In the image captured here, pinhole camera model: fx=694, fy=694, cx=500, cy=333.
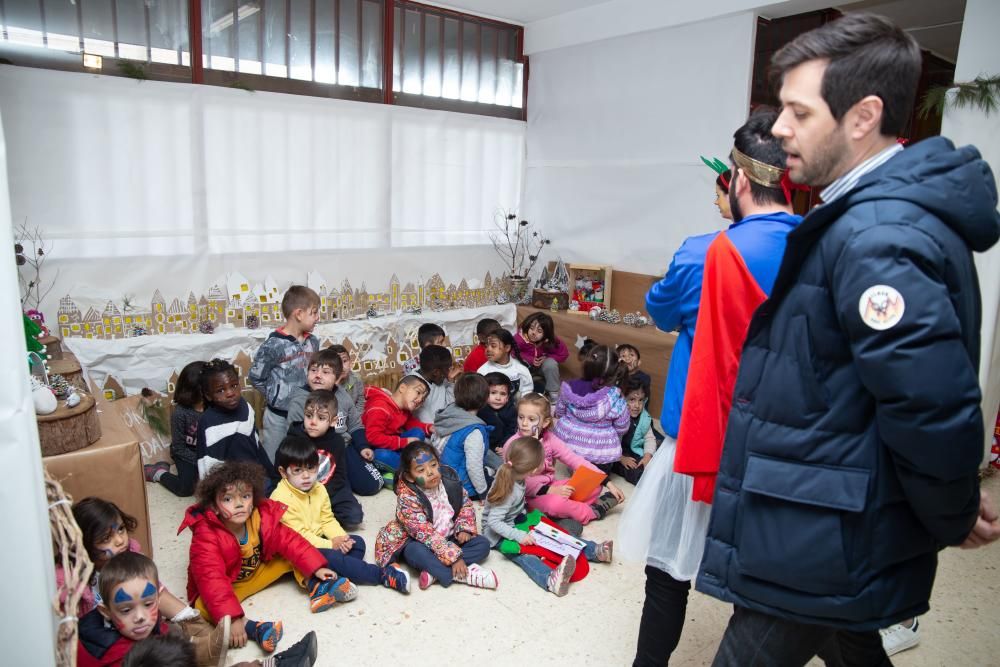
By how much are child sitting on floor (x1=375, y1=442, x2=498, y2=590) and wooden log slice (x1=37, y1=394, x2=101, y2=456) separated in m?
1.03

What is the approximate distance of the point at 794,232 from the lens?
1.07 m

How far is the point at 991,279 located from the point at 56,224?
14.6 feet

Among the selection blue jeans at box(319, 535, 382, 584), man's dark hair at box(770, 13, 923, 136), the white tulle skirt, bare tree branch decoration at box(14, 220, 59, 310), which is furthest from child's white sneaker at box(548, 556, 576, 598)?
bare tree branch decoration at box(14, 220, 59, 310)

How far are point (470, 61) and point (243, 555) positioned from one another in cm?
393

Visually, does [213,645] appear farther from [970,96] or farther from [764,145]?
[970,96]

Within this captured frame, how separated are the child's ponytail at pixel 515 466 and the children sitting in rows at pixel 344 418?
726 millimetres

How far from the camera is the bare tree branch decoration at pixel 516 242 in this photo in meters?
5.38

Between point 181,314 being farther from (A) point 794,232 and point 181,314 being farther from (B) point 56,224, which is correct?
(A) point 794,232

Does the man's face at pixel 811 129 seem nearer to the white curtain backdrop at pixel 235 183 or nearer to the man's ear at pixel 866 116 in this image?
the man's ear at pixel 866 116

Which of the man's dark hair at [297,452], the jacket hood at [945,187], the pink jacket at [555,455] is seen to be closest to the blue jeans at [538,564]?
the pink jacket at [555,455]

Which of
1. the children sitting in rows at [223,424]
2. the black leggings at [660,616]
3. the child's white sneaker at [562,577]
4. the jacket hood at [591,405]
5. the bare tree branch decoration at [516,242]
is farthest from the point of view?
the bare tree branch decoration at [516,242]

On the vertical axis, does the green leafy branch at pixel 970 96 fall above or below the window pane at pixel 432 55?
below

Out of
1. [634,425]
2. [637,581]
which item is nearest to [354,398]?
[634,425]

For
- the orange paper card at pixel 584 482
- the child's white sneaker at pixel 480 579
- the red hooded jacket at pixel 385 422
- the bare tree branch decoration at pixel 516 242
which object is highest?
the bare tree branch decoration at pixel 516 242
